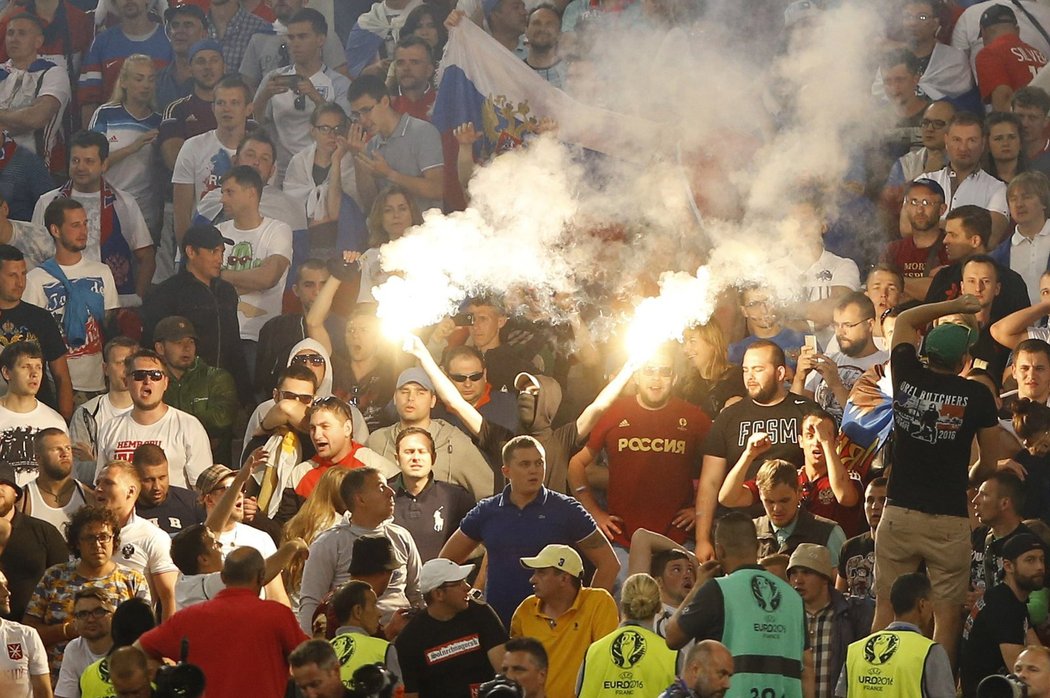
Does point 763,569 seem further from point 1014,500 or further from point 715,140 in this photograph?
point 715,140

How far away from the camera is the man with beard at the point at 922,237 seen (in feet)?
32.7

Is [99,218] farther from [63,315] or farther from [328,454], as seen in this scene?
[328,454]

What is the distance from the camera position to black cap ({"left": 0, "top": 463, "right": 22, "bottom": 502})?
27.4 feet

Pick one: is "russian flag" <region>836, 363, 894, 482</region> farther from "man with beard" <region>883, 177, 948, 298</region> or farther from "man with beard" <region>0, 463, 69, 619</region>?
"man with beard" <region>0, 463, 69, 619</region>

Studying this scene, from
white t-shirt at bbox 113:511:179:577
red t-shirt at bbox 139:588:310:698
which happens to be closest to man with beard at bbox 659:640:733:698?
red t-shirt at bbox 139:588:310:698

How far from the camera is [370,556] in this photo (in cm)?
679

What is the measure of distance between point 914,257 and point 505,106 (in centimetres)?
313

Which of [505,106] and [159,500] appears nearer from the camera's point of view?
[159,500]

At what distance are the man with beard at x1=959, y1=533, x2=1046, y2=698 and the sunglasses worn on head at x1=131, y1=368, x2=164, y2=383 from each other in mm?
4797

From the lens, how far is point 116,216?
12.0m

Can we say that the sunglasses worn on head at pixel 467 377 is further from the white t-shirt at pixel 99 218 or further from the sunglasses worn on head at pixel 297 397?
the white t-shirt at pixel 99 218

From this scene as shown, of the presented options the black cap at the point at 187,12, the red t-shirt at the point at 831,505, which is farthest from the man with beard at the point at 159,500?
the black cap at the point at 187,12

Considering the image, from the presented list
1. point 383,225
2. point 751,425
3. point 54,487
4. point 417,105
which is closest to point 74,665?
point 54,487

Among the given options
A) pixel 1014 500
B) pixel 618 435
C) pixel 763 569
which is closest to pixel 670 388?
pixel 618 435
